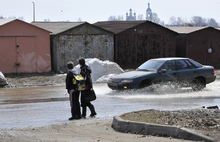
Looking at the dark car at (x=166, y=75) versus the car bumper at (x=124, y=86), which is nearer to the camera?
the car bumper at (x=124, y=86)

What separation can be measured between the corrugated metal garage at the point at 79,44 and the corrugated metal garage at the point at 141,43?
84 centimetres

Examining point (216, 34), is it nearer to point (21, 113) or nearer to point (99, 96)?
point (99, 96)

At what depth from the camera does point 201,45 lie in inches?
1073

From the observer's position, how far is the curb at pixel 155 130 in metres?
6.42

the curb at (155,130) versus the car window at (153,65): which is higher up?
the car window at (153,65)

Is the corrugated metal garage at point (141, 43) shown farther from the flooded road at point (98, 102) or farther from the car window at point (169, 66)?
the car window at point (169, 66)

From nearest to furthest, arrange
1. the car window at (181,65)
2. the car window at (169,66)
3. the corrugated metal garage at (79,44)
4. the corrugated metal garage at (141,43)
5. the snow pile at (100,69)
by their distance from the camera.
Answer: the car window at (169,66) < the car window at (181,65) < the snow pile at (100,69) < the corrugated metal garage at (79,44) < the corrugated metal garage at (141,43)

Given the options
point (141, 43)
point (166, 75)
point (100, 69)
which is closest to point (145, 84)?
point (166, 75)

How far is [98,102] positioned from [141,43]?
44.9 ft

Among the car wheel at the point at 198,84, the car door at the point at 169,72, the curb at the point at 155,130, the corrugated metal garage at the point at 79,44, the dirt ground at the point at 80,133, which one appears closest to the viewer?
the curb at the point at 155,130

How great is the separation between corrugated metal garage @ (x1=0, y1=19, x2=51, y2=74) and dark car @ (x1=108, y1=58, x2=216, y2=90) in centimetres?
834

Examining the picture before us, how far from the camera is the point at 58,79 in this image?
19891 millimetres

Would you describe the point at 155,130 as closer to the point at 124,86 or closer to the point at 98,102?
the point at 98,102

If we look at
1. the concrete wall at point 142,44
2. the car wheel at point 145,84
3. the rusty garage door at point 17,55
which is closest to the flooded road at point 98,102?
the car wheel at point 145,84
